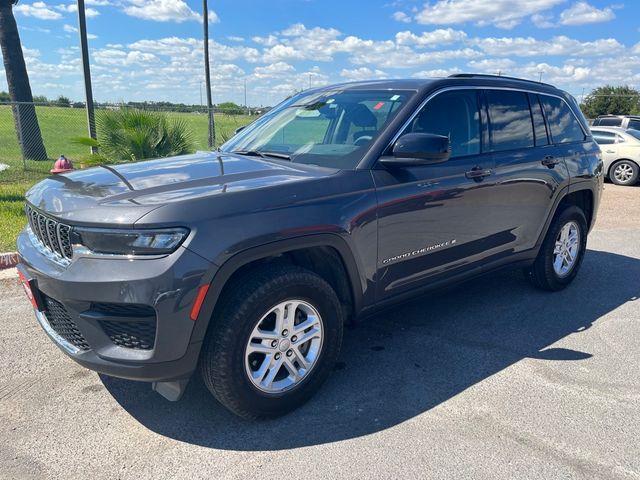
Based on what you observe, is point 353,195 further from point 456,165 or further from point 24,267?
point 24,267

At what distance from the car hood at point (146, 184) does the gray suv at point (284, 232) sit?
1 cm

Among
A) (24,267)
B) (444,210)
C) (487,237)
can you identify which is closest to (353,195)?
(444,210)

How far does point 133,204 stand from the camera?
2.51 metres

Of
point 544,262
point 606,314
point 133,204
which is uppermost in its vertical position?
point 133,204

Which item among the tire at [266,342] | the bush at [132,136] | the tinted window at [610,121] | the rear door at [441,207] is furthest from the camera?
the tinted window at [610,121]

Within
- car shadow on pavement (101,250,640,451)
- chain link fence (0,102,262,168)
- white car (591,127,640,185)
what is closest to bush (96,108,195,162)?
chain link fence (0,102,262,168)

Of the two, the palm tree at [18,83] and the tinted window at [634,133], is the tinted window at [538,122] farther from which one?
the palm tree at [18,83]

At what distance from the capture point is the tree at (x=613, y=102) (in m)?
31.5

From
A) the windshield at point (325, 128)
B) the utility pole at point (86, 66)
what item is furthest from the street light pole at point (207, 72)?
the windshield at point (325, 128)

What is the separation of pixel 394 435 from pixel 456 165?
192 cm

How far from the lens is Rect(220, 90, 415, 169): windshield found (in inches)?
134

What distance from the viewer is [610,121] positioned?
16438 millimetres

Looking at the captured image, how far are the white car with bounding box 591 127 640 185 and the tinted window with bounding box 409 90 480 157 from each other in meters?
10.9

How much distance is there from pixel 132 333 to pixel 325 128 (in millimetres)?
2020
